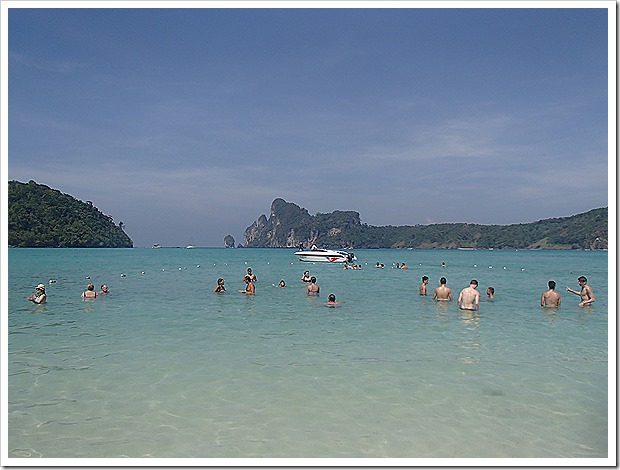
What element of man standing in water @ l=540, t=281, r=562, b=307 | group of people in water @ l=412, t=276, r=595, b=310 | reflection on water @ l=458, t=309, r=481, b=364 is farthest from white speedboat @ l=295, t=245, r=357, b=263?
reflection on water @ l=458, t=309, r=481, b=364

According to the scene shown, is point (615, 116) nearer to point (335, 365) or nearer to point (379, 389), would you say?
point (379, 389)

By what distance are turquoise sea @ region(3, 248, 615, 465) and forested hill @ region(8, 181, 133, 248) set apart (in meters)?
43.8

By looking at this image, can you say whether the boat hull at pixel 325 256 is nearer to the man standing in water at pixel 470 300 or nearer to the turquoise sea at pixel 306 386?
the man standing in water at pixel 470 300

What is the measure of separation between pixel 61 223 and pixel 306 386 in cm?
8266

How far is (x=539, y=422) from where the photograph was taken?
6.05 metres

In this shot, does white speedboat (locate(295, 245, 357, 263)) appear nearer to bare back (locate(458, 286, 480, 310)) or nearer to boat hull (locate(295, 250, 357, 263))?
boat hull (locate(295, 250, 357, 263))

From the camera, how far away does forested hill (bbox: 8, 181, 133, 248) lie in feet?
194

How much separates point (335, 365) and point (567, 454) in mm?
4329

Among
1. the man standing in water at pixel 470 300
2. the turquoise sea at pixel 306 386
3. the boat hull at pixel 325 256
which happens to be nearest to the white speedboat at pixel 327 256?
the boat hull at pixel 325 256

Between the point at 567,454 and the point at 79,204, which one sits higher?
the point at 79,204

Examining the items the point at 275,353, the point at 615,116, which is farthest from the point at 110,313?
the point at 615,116

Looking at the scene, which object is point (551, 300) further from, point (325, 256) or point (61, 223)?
point (61, 223)

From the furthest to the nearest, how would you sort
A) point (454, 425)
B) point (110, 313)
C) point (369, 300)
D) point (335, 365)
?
point (369, 300), point (110, 313), point (335, 365), point (454, 425)

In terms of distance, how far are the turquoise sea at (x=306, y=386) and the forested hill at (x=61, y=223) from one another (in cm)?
4377
